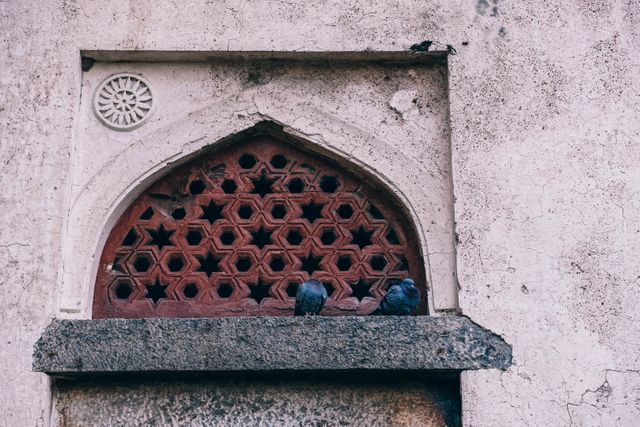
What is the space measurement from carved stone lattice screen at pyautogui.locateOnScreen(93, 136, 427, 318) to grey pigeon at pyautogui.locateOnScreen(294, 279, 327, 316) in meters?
0.14

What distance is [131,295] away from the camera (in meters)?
4.57

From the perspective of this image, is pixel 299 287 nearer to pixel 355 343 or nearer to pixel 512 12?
pixel 355 343

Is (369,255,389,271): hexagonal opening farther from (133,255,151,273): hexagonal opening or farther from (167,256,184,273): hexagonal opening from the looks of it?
(133,255,151,273): hexagonal opening

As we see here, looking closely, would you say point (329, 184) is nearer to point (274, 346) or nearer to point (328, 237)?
point (328, 237)

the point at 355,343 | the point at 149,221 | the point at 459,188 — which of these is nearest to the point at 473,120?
the point at 459,188

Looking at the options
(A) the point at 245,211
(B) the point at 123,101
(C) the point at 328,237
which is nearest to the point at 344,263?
(C) the point at 328,237

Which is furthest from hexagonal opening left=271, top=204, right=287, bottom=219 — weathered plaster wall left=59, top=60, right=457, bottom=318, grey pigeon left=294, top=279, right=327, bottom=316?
grey pigeon left=294, top=279, right=327, bottom=316

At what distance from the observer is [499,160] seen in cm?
454

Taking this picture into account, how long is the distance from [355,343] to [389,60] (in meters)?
1.33

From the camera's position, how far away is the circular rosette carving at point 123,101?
4.71 metres

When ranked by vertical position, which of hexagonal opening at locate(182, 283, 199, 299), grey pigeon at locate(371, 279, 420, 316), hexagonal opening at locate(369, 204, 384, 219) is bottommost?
grey pigeon at locate(371, 279, 420, 316)

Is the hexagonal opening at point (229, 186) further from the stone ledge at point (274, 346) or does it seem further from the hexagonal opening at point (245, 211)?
the stone ledge at point (274, 346)

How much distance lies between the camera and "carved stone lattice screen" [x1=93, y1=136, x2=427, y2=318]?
14.9 ft

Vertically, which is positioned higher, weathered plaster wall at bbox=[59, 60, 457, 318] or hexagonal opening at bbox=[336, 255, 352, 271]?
weathered plaster wall at bbox=[59, 60, 457, 318]
